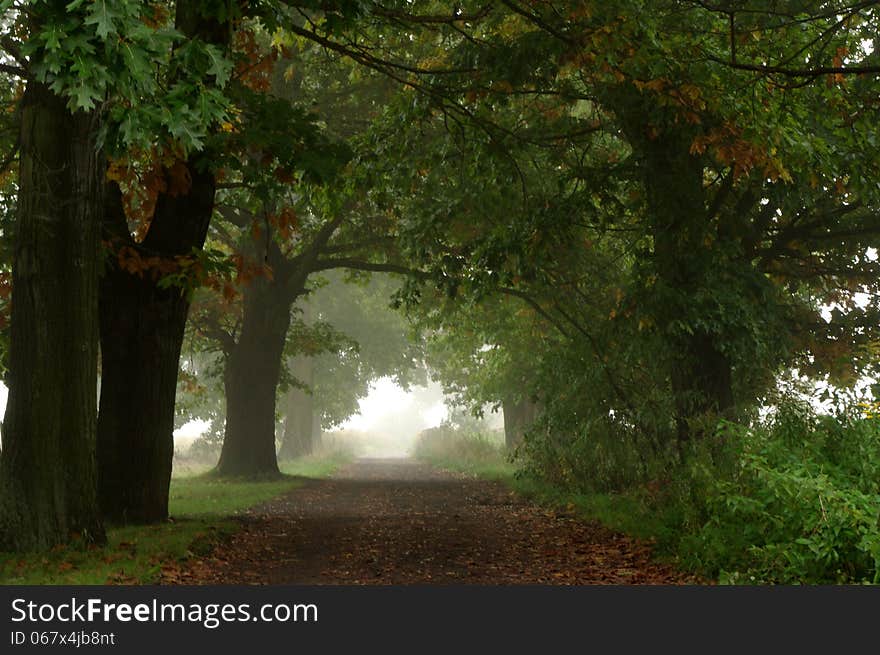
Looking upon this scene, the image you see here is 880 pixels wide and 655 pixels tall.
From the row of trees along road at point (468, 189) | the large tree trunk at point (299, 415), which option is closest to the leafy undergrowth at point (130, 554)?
the row of trees along road at point (468, 189)

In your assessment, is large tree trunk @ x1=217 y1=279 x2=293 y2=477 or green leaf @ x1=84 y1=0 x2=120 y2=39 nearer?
green leaf @ x1=84 y1=0 x2=120 y2=39

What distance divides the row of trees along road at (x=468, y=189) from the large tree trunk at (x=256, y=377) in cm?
611

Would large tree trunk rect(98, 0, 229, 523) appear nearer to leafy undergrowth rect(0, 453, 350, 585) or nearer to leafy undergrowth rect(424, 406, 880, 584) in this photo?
leafy undergrowth rect(0, 453, 350, 585)

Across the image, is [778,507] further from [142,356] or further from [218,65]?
[142,356]

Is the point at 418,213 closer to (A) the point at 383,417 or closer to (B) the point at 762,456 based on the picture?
(B) the point at 762,456

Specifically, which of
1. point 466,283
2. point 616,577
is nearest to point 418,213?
point 466,283

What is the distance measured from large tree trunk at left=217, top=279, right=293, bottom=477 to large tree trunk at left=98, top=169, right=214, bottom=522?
10.6m

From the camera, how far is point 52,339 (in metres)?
8.20

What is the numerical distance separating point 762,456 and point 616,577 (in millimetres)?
1776

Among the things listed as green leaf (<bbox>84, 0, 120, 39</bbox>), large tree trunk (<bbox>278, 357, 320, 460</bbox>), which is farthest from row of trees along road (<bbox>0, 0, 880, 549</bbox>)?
large tree trunk (<bbox>278, 357, 320, 460</bbox>)

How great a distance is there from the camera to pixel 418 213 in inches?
614

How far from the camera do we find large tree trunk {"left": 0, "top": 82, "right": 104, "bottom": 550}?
8.05 metres

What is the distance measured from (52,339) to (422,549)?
15.3ft

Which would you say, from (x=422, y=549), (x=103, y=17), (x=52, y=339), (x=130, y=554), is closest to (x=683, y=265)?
(x=422, y=549)
